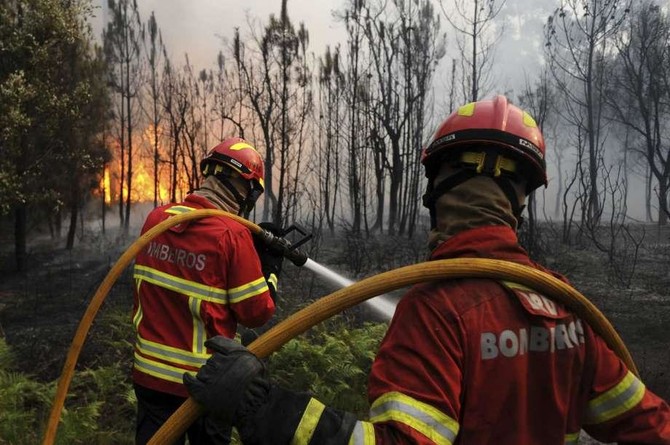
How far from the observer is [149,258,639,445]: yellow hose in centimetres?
125

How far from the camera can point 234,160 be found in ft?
11.2

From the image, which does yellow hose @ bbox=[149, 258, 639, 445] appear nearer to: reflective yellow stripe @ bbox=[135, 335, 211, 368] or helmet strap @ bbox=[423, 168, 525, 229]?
helmet strap @ bbox=[423, 168, 525, 229]

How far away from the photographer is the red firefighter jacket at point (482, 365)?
1143 millimetres

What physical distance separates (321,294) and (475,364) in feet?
31.4

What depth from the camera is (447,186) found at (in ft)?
4.81

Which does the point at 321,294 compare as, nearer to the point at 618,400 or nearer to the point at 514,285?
the point at 618,400

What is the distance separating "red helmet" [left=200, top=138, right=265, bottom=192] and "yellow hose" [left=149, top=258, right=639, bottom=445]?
220cm

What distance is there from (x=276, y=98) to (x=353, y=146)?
5625 millimetres

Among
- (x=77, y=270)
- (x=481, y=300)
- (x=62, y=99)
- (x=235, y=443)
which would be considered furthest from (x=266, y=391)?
(x=77, y=270)

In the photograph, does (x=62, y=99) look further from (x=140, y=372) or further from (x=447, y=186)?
(x=447, y=186)

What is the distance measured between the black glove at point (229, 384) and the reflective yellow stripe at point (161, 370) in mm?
1549

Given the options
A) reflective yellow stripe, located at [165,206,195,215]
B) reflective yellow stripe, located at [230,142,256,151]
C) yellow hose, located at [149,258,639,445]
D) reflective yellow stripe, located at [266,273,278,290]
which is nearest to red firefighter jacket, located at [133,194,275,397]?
reflective yellow stripe, located at [165,206,195,215]

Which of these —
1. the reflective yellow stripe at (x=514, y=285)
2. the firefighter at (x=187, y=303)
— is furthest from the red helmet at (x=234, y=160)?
the reflective yellow stripe at (x=514, y=285)

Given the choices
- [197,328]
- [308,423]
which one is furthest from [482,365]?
[197,328]
